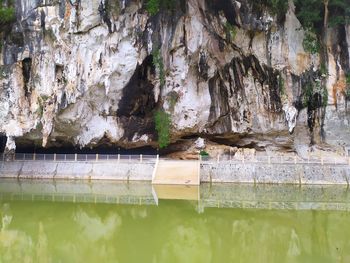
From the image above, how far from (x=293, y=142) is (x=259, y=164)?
304 cm

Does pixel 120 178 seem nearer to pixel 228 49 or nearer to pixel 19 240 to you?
pixel 228 49

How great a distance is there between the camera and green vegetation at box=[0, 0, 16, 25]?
65.8 ft

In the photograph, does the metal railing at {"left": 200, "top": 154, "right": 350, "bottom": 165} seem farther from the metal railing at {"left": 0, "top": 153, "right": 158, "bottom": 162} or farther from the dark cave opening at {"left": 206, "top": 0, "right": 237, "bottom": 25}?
the dark cave opening at {"left": 206, "top": 0, "right": 237, "bottom": 25}

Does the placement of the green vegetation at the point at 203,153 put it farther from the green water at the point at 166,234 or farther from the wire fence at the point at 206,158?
the green water at the point at 166,234

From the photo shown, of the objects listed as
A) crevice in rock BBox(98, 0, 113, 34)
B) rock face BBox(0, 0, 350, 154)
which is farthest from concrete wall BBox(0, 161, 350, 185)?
crevice in rock BBox(98, 0, 113, 34)

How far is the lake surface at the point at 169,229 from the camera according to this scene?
10.2 meters

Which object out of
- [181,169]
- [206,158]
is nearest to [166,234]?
[181,169]

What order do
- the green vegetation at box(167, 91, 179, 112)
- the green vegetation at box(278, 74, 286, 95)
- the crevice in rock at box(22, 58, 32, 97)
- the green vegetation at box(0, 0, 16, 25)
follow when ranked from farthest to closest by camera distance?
the green vegetation at box(167, 91, 179, 112)
the green vegetation at box(278, 74, 286, 95)
the crevice in rock at box(22, 58, 32, 97)
the green vegetation at box(0, 0, 16, 25)

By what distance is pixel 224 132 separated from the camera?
909 inches

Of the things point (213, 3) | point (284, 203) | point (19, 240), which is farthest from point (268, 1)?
point (19, 240)

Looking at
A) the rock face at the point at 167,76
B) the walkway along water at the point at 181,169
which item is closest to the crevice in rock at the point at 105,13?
the rock face at the point at 167,76

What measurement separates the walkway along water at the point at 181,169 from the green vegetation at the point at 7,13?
621 cm

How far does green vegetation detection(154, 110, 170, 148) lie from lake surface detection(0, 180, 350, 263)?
15.8 feet

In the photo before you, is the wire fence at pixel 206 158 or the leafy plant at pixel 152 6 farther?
the wire fence at pixel 206 158
